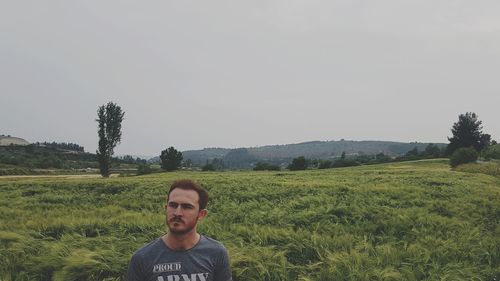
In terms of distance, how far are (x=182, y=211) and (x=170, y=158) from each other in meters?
87.0

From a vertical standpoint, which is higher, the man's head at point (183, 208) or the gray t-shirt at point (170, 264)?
the man's head at point (183, 208)

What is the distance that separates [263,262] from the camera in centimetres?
731

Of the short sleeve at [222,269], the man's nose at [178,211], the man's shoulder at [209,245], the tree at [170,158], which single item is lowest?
the short sleeve at [222,269]

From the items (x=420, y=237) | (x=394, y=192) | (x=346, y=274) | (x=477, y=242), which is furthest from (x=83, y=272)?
(x=394, y=192)

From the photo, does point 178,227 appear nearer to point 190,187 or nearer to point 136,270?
point 190,187

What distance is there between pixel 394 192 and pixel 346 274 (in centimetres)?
1201

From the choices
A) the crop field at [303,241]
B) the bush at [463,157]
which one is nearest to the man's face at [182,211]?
the crop field at [303,241]

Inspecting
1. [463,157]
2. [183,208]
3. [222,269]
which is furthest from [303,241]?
[463,157]

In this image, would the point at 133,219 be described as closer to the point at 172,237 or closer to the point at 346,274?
the point at 346,274

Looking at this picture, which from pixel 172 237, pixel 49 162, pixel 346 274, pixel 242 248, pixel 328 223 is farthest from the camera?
pixel 49 162

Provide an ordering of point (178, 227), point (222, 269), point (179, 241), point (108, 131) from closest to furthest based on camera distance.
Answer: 1. point (178, 227)
2. point (179, 241)
3. point (222, 269)
4. point (108, 131)

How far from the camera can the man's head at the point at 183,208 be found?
415 cm

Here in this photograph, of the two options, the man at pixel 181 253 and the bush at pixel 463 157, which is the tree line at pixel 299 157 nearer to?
the bush at pixel 463 157

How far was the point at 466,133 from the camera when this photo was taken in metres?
94.8
